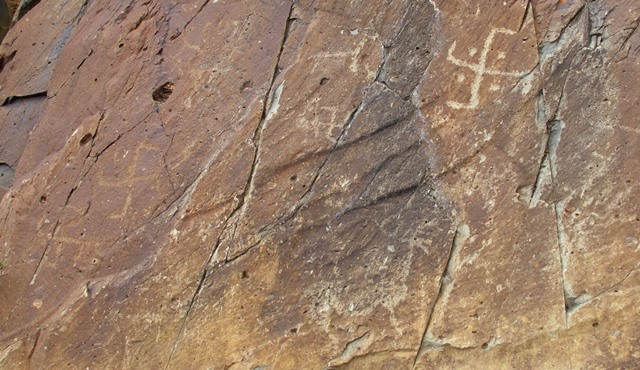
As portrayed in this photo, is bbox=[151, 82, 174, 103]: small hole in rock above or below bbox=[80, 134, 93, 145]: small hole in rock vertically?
above

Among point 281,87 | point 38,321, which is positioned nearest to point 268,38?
point 281,87

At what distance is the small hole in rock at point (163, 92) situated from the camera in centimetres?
339

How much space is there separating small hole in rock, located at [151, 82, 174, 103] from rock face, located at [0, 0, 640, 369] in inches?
0.5

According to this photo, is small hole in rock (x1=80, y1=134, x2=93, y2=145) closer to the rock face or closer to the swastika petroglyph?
the rock face

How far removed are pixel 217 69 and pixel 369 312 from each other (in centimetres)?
158

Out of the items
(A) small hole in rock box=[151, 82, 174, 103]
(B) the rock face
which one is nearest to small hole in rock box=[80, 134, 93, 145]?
(B) the rock face

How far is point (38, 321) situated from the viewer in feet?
10.7

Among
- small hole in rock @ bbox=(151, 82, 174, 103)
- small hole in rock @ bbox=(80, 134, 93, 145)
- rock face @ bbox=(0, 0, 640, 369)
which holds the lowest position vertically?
rock face @ bbox=(0, 0, 640, 369)

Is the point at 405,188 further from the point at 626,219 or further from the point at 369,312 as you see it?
the point at 626,219

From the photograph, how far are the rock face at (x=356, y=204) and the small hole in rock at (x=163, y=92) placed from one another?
1 cm

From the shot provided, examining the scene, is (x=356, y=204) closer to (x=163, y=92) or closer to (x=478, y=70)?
(x=478, y=70)

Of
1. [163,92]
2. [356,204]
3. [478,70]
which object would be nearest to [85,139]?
[163,92]

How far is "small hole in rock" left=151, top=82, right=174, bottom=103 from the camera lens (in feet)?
11.1

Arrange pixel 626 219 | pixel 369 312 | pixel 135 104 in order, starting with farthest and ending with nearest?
pixel 135 104
pixel 369 312
pixel 626 219
